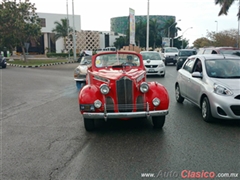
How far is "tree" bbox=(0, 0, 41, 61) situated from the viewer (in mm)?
30266

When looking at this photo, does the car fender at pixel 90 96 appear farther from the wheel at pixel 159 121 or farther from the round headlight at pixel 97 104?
the wheel at pixel 159 121

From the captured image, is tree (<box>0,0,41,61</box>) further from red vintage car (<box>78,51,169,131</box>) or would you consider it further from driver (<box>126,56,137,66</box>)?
red vintage car (<box>78,51,169,131</box>)

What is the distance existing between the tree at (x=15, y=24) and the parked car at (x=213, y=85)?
2639 cm

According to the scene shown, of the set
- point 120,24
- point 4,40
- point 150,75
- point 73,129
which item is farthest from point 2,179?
point 120,24

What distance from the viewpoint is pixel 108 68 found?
6.95 metres

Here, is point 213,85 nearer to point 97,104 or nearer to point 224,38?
point 97,104

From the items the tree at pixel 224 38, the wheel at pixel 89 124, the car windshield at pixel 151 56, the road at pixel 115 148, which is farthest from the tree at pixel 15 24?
the tree at pixel 224 38

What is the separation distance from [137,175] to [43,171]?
Answer: 1.38 meters

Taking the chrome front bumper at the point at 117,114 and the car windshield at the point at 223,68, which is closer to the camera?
the chrome front bumper at the point at 117,114

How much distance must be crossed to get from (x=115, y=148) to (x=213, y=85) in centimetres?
289

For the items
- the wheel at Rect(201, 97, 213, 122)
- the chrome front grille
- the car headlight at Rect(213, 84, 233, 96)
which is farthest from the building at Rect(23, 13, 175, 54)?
the chrome front grille

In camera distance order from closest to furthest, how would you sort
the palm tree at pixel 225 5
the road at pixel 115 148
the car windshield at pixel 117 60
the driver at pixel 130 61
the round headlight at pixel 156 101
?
1. the road at pixel 115 148
2. the round headlight at pixel 156 101
3. the car windshield at pixel 117 60
4. the driver at pixel 130 61
5. the palm tree at pixel 225 5

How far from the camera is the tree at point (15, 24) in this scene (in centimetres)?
3027

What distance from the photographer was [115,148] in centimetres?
486
